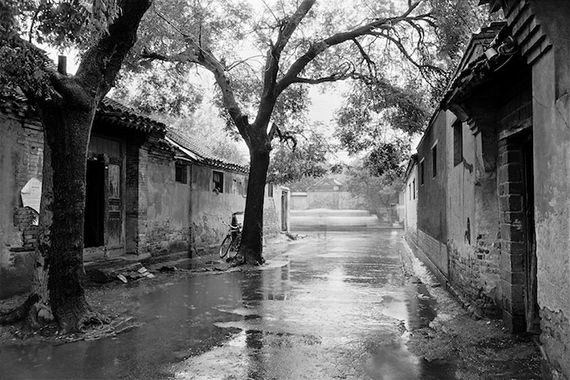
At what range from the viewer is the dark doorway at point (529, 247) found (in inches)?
201

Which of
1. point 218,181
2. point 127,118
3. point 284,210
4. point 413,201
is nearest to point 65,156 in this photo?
point 127,118

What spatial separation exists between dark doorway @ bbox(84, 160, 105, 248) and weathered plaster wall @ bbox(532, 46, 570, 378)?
9183mm

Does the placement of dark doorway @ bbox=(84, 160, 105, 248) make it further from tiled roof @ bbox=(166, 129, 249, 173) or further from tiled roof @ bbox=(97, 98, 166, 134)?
tiled roof @ bbox=(166, 129, 249, 173)

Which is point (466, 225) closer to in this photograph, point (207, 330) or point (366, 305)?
point (366, 305)

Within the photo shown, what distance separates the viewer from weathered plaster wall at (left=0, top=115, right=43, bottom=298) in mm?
7562

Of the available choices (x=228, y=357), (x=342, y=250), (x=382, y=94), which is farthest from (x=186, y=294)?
(x=342, y=250)

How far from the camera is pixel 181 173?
561 inches

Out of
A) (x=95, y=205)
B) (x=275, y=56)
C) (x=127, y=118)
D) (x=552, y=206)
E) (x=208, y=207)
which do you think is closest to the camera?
(x=552, y=206)

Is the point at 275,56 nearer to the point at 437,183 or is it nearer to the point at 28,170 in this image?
the point at 437,183

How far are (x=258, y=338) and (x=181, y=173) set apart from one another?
939 centimetres

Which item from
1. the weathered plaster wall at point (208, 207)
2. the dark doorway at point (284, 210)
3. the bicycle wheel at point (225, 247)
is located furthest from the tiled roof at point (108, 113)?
the dark doorway at point (284, 210)

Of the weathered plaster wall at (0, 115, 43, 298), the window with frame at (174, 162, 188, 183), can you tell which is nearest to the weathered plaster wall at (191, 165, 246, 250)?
the window with frame at (174, 162, 188, 183)

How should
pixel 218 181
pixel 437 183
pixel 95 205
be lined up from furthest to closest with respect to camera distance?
pixel 218 181
pixel 95 205
pixel 437 183

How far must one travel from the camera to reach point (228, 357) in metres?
4.90
